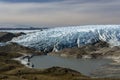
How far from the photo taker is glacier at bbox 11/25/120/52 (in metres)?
152

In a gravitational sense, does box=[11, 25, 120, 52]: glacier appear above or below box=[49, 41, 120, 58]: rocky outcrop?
above

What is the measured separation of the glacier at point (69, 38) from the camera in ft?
499

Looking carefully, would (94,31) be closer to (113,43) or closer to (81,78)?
(113,43)

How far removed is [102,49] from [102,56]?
12165 millimetres

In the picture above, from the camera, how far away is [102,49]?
13462cm

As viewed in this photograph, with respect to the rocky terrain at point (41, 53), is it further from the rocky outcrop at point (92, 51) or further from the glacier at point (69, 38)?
the glacier at point (69, 38)

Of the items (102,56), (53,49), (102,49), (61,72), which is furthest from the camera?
(53,49)

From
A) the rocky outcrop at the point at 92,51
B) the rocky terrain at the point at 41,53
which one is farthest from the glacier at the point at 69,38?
the rocky outcrop at the point at 92,51

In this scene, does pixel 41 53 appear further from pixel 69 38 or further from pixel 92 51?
pixel 69 38

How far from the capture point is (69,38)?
158625 mm

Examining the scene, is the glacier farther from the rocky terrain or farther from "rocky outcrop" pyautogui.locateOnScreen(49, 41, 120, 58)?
"rocky outcrop" pyautogui.locateOnScreen(49, 41, 120, 58)

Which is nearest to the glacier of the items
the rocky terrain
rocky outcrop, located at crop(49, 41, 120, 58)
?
the rocky terrain

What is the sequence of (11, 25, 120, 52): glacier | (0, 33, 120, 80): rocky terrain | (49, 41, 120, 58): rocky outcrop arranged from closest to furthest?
1. (0, 33, 120, 80): rocky terrain
2. (49, 41, 120, 58): rocky outcrop
3. (11, 25, 120, 52): glacier

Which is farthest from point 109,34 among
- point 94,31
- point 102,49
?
point 102,49
